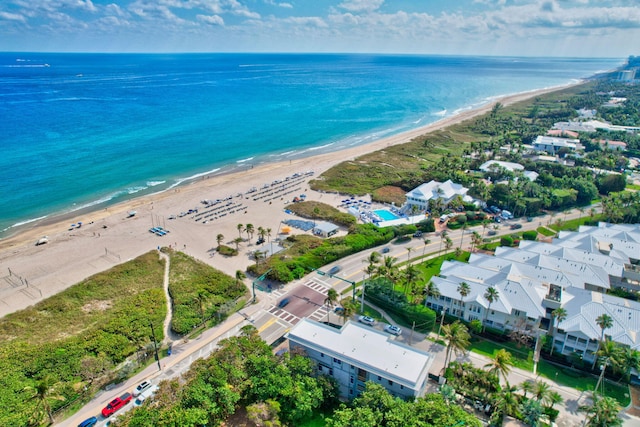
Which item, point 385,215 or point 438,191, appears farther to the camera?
point 438,191

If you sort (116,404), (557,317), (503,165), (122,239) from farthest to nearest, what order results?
(503,165) < (122,239) < (557,317) < (116,404)

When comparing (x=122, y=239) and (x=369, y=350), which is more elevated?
(x=369, y=350)

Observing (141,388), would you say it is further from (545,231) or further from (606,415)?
(545,231)

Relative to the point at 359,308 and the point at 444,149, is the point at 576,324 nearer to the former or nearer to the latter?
the point at 359,308

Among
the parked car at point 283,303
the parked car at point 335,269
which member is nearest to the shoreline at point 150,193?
the parked car at point 283,303

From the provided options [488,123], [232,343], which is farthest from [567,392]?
[488,123]

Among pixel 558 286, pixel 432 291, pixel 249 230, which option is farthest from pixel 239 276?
pixel 558 286

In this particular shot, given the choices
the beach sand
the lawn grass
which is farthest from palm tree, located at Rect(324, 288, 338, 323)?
the lawn grass
